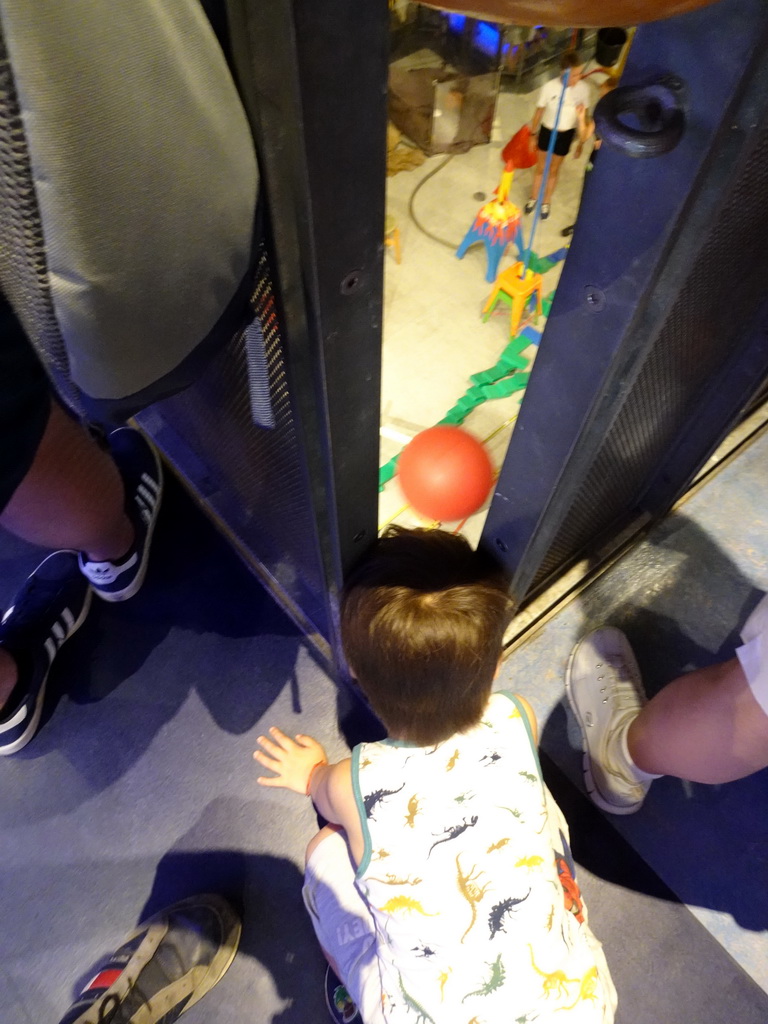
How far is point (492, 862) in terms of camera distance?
0.74 m

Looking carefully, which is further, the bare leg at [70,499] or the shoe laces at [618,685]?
the shoe laces at [618,685]

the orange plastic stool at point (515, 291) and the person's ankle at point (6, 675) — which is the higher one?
the orange plastic stool at point (515, 291)

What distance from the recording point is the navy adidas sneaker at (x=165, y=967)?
0.92m

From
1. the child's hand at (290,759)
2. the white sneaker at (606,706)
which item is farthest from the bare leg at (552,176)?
the child's hand at (290,759)

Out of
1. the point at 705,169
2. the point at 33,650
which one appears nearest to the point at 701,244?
the point at 705,169

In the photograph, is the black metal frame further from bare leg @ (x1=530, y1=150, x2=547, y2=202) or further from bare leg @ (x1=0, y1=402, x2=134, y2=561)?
bare leg @ (x1=530, y1=150, x2=547, y2=202)

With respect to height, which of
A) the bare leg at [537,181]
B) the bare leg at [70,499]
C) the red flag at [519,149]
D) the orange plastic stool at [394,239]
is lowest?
the bare leg at [70,499]

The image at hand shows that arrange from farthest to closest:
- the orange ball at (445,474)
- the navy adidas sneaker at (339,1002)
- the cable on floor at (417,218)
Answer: the cable on floor at (417,218)
the orange ball at (445,474)
the navy adidas sneaker at (339,1002)

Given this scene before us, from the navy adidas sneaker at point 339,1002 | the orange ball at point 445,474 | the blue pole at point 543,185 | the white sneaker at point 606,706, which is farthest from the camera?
the blue pole at point 543,185

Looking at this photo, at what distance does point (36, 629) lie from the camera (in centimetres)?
121

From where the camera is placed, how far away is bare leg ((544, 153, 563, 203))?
5.39 feet

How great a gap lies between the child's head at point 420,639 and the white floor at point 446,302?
49cm

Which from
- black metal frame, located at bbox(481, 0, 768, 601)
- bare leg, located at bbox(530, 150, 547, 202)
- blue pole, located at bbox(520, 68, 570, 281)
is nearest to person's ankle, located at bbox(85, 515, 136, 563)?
black metal frame, located at bbox(481, 0, 768, 601)

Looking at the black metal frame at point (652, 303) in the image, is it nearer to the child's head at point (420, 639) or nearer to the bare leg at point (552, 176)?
the child's head at point (420, 639)
